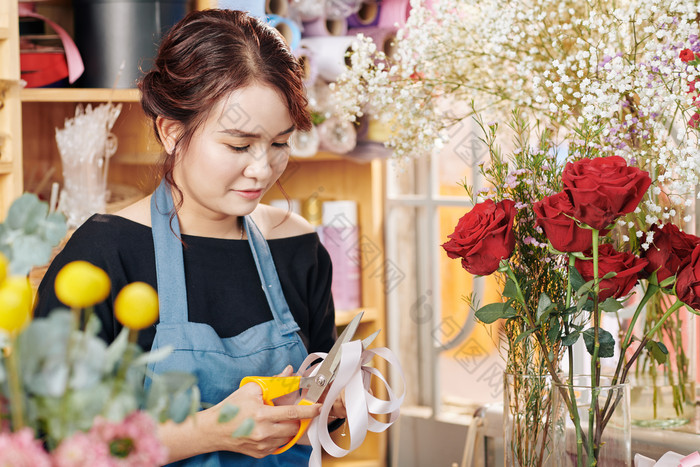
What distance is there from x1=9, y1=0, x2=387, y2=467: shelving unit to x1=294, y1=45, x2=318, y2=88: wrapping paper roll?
24 centimetres

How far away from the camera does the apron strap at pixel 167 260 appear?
1111 mm

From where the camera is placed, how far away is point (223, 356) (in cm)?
111

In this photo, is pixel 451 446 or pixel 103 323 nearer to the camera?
pixel 103 323

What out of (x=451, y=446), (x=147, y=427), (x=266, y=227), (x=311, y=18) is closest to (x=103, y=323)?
(x=266, y=227)

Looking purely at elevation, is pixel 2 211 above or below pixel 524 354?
above

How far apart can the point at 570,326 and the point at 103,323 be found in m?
0.63

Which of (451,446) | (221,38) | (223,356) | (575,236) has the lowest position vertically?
(451,446)

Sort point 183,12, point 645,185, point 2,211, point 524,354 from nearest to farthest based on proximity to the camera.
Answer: point 645,185
point 524,354
point 2,211
point 183,12

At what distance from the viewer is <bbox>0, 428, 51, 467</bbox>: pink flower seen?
1.19 ft

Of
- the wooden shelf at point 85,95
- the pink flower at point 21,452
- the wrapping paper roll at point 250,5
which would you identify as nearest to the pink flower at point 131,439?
the pink flower at point 21,452

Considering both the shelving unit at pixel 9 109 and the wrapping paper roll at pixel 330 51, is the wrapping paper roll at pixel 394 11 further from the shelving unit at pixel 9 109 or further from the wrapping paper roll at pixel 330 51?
the shelving unit at pixel 9 109

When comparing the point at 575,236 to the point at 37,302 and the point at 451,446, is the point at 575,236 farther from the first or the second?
the point at 451,446

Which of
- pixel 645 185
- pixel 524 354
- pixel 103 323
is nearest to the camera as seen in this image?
pixel 645 185

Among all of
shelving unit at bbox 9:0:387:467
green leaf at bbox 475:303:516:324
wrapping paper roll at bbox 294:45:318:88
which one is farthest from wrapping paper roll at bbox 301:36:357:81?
green leaf at bbox 475:303:516:324
